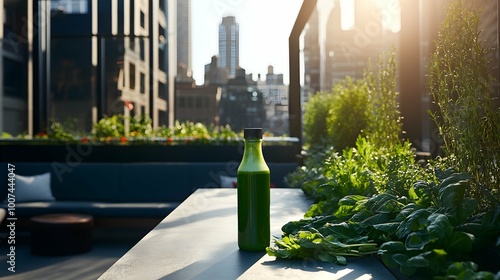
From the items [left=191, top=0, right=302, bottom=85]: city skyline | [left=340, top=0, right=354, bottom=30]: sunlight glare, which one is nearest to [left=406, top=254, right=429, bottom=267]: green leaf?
[left=191, top=0, right=302, bottom=85]: city skyline

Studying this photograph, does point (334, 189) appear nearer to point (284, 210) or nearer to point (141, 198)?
point (284, 210)

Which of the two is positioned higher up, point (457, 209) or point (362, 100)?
point (362, 100)

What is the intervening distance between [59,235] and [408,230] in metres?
4.37

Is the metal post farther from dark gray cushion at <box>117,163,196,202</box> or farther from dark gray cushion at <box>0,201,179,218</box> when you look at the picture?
dark gray cushion at <box>117,163,196,202</box>

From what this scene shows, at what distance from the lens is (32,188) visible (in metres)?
A: 5.91

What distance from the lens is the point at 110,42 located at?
17.5 meters

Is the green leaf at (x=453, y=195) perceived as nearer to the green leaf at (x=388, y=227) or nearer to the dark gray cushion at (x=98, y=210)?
the green leaf at (x=388, y=227)

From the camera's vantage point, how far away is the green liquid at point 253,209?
1.31 metres

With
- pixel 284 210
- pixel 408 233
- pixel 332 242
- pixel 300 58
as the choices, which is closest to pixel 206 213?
pixel 284 210

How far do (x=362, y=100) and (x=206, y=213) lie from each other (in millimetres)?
3074

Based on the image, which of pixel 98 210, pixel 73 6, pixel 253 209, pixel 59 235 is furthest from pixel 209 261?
pixel 73 6

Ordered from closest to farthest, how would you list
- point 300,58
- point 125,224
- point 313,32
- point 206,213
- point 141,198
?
point 206,213, point 125,224, point 141,198, point 300,58, point 313,32

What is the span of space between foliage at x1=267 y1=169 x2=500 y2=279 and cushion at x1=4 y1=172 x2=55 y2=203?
16.7 feet

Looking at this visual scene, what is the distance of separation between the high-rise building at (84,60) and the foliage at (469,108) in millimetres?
6878
